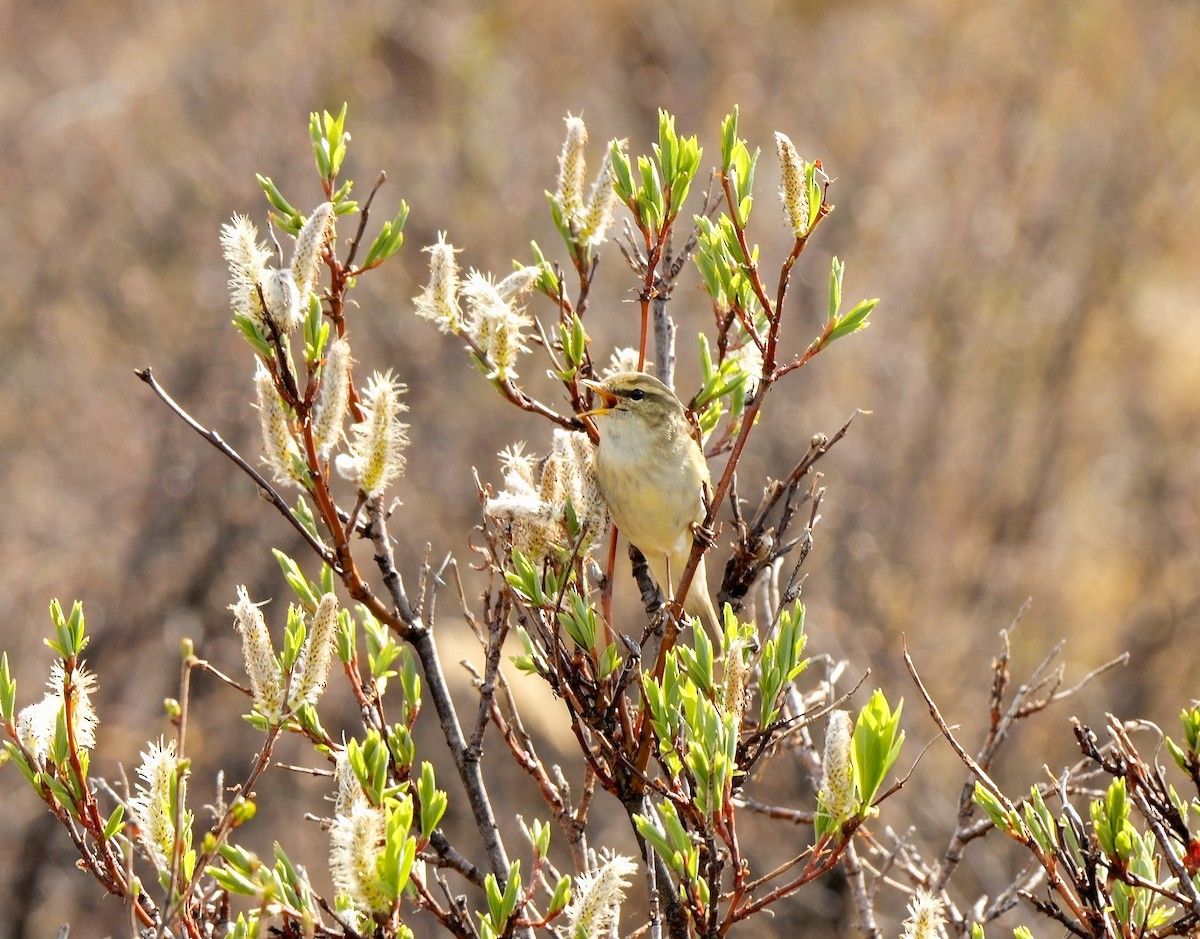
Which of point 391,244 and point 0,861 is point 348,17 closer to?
point 0,861

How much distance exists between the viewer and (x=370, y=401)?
228 cm

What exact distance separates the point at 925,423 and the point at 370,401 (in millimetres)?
6775

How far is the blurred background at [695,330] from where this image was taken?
754cm

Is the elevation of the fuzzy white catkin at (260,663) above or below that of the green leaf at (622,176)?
below

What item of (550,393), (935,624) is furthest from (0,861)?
(935,624)

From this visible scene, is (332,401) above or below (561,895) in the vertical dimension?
above

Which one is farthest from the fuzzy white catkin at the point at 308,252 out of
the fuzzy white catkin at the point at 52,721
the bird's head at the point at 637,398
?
the bird's head at the point at 637,398

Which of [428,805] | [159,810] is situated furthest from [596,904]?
[159,810]

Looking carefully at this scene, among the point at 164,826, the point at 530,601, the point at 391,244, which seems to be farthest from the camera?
the point at 391,244

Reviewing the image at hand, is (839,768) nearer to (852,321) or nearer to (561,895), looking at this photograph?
(561,895)

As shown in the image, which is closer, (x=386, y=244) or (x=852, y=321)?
(x=852, y=321)

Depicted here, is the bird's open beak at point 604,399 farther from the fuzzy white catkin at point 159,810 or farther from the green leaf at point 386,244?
the fuzzy white catkin at point 159,810

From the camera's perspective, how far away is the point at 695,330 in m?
8.47

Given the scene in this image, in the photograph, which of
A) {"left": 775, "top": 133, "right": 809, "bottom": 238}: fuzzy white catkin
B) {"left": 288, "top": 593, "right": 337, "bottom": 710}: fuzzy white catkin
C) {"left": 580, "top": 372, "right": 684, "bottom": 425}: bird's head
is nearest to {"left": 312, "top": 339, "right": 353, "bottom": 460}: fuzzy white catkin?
A: {"left": 288, "top": 593, "right": 337, "bottom": 710}: fuzzy white catkin
